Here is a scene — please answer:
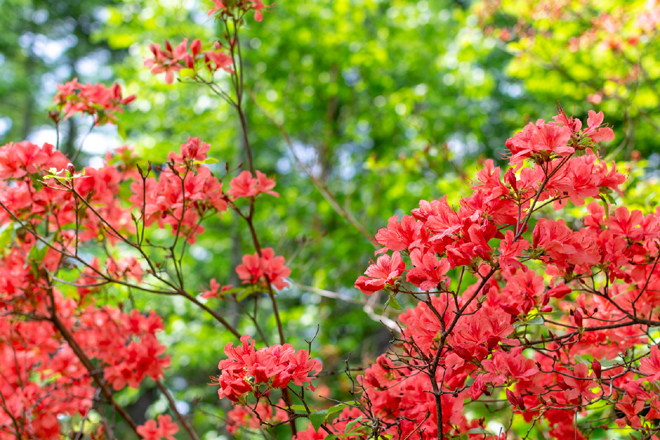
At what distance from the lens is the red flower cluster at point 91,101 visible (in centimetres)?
161

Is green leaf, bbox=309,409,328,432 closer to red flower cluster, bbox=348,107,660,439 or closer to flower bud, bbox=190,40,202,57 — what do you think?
red flower cluster, bbox=348,107,660,439

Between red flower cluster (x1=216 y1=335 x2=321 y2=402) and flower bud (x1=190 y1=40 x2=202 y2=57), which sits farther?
flower bud (x1=190 y1=40 x2=202 y2=57)

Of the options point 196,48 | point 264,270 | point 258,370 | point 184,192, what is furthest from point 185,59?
point 258,370

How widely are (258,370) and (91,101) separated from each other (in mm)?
1291

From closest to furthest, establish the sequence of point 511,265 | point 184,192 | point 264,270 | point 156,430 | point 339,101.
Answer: point 511,265 → point 184,192 → point 264,270 → point 156,430 → point 339,101

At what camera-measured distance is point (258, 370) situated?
0.87 m

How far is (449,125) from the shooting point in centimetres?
512

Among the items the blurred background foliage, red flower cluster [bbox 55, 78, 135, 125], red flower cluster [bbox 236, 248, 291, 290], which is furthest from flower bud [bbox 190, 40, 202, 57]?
the blurred background foliage

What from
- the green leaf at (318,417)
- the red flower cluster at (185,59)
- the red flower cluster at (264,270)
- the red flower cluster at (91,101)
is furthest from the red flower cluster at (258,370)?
the red flower cluster at (91,101)

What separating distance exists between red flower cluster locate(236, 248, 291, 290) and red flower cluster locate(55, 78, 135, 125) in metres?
0.75

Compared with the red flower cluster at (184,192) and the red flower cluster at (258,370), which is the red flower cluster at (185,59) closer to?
the red flower cluster at (184,192)

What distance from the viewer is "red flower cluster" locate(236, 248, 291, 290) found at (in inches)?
56.2

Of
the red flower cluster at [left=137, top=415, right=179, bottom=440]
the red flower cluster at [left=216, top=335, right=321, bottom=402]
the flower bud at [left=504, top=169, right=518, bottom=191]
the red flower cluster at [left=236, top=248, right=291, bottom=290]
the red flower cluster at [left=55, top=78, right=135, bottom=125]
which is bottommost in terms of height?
the red flower cluster at [left=216, top=335, right=321, bottom=402]

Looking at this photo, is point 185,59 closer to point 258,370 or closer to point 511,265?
point 258,370
